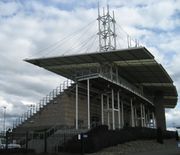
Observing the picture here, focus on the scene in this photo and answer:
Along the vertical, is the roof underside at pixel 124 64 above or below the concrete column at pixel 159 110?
above

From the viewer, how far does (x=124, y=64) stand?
173ft

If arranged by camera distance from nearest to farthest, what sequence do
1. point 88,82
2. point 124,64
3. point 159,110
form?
point 88,82, point 124,64, point 159,110

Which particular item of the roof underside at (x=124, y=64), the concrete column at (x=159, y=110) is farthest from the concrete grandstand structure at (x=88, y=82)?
the concrete column at (x=159, y=110)

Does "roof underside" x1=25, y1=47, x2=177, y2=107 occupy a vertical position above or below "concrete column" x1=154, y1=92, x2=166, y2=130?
above

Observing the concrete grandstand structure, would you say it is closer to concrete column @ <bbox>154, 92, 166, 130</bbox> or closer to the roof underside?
the roof underside

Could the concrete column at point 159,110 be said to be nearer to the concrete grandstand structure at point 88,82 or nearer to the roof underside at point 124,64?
the roof underside at point 124,64

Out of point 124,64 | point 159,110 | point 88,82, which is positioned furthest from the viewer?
point 159,110

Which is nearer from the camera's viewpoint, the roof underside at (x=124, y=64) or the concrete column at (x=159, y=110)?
the roof underside at (x=124, y=64)

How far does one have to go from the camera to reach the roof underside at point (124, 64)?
47.0 metres

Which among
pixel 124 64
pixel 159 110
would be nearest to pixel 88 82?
pixel 124 64

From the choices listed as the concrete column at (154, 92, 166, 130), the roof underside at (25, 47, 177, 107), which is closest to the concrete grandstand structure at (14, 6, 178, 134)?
the roof underside at (25, 47, 177, 107)

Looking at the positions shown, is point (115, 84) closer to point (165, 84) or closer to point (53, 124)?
point (53, 124)

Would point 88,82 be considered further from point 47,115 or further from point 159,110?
point 159,110

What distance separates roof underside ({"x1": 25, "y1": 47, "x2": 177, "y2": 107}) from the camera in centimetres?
4697
